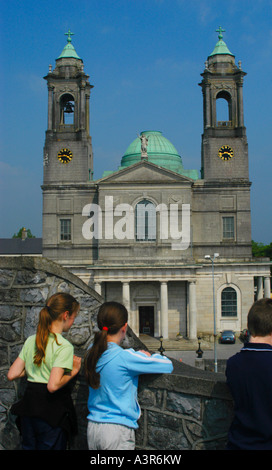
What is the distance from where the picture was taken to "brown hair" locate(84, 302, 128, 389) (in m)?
4.93

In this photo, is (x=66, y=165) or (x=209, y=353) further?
(x=66, y=165)

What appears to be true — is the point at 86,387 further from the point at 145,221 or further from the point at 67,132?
the point at 67,132

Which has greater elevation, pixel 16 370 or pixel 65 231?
pixel 65 231

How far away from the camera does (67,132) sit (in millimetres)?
43625

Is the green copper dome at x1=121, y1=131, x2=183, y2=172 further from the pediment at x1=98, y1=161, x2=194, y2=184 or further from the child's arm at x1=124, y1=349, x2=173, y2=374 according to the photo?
the child's arm at x1=124, y1=349, x2=173, y2=374

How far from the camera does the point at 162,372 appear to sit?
5.20 meters

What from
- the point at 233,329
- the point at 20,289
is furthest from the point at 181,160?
the point at 20,289

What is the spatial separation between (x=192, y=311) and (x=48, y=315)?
3496cm

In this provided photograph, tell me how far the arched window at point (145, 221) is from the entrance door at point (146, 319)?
5.94m

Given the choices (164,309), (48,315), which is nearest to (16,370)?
(48,315)

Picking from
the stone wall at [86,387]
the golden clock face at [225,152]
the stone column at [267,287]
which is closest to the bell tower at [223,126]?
the golden clock face at [225,152]

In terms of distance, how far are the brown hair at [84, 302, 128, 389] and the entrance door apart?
120ft

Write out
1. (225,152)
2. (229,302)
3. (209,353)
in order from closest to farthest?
(209,353), (229,302), (225,152)
